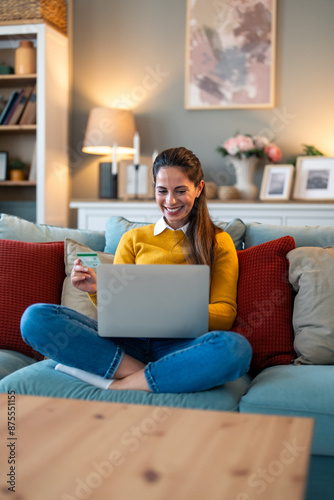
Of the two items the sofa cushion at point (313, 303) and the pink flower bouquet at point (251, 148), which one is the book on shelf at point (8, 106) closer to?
the pink flower bouquet at point (251, 148)

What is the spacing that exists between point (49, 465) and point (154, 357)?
923mm

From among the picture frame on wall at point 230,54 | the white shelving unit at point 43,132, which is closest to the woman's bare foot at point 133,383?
the white shelving unit at point 43,132

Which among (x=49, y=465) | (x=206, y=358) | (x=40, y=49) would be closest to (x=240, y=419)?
(x=49, y=465)

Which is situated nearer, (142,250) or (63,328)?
(63,328)

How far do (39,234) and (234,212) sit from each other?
146 cm

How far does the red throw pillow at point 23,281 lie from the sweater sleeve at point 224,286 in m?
0.59

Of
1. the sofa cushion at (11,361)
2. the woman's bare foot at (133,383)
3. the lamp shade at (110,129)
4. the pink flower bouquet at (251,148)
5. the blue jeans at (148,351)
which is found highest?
the lamp shade at (110,129)

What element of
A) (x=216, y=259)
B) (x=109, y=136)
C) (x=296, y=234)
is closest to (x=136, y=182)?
(x=109, y=136)

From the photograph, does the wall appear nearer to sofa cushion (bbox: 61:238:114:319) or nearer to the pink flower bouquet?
the pink flower bouquet

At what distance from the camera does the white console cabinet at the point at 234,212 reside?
333 centimetres

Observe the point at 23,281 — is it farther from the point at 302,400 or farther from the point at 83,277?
the point at 302,400

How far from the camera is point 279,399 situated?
5.05 feet

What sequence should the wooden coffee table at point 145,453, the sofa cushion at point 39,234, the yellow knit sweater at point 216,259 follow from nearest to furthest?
the wooden coffee table at point 145,453 < the yellow knit sweater at point 216,259 < the sofa cushion at point 39,234

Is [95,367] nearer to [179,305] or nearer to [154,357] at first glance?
[154,357]
